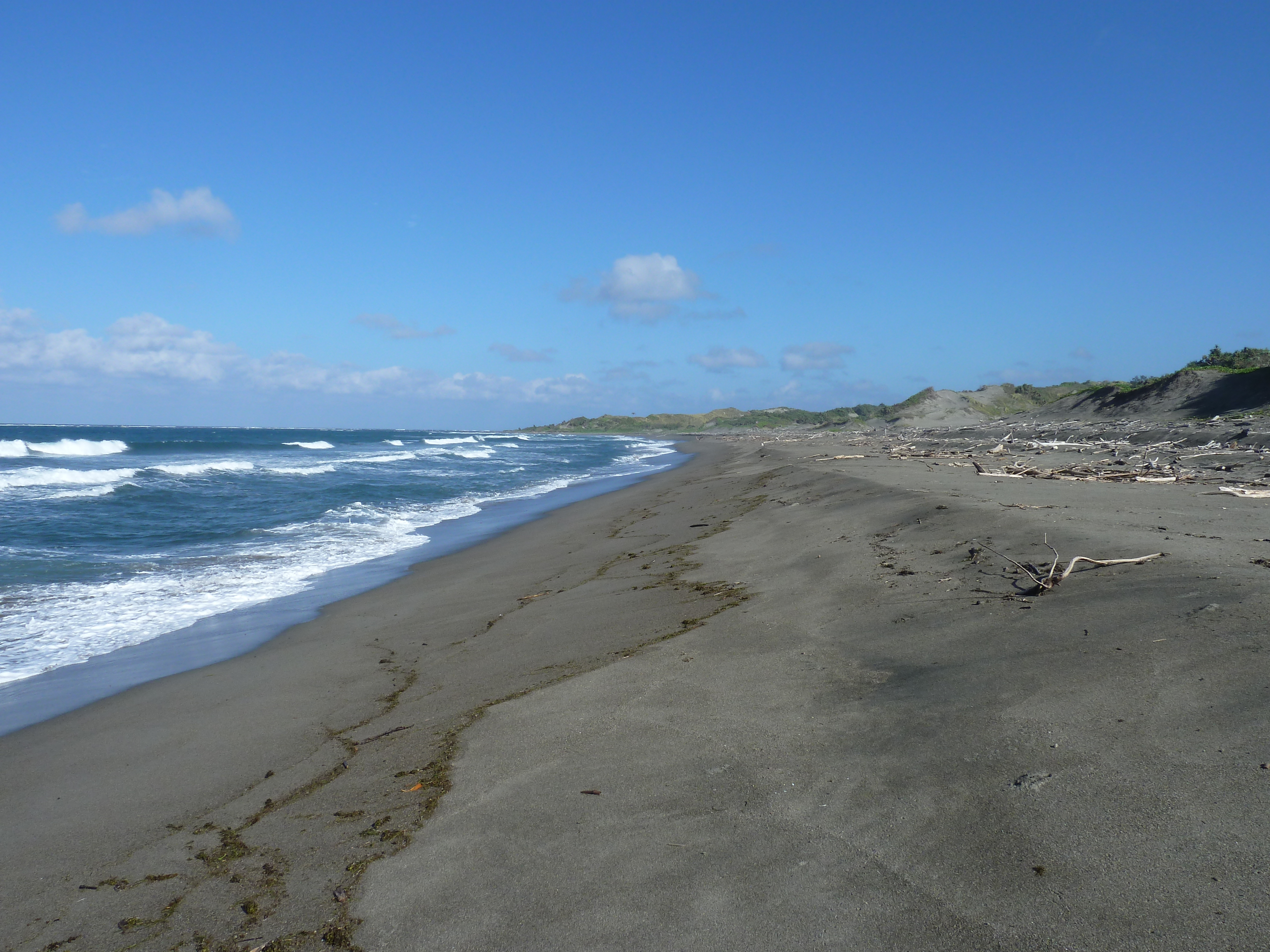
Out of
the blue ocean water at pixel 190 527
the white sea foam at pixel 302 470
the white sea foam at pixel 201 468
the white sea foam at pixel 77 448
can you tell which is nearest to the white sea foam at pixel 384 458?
the blue ocean water at pixel 190 527

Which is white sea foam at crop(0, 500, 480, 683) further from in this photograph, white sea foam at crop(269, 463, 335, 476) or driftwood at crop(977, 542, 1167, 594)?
white sea foam at crop(269, 463, 335, 476)

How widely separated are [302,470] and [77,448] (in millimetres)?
29233

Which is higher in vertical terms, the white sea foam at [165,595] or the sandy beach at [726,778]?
the sandy beach at [726,778]

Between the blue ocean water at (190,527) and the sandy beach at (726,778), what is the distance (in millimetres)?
2717

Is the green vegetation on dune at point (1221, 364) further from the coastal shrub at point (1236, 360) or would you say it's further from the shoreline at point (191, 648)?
the shoreline at point (191, 648)

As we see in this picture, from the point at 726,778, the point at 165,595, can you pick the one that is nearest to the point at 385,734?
the point at 726,778

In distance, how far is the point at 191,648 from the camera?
7188 mm

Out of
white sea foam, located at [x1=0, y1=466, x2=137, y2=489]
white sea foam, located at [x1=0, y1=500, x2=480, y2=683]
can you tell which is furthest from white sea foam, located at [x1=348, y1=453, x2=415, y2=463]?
white sea foam, located at [x1=0, y1=500, x2=480, y2=683]

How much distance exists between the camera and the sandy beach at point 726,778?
7.64ft

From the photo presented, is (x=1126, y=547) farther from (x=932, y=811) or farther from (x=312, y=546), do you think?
(x=312, y=546)

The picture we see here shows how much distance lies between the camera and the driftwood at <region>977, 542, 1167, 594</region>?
4988 mm

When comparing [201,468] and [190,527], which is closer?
[190,527]

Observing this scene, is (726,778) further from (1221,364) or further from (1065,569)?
(1221,364)

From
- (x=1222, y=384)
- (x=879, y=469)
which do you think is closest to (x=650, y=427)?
(x=1222, y=384)
